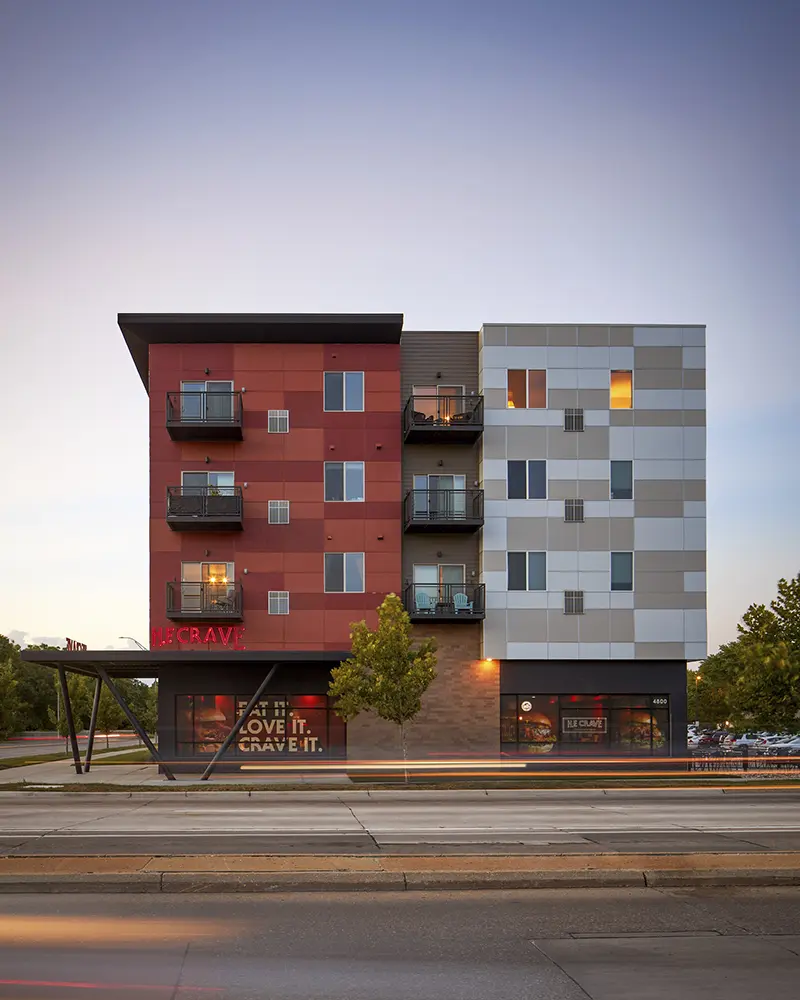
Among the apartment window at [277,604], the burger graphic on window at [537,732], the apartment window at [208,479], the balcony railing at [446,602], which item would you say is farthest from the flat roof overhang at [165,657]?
the burger graphic on window at [537,732]

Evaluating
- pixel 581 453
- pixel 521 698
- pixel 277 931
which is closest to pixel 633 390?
pixel 581 453

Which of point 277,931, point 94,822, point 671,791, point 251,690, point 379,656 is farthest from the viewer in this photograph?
point 251,690

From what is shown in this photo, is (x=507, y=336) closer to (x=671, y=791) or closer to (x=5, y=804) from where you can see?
(x=671, y=791)

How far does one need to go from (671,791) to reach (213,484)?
21232 millimetres

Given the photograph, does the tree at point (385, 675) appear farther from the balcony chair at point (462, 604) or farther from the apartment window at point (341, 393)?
the apartment window at point (341, 393)

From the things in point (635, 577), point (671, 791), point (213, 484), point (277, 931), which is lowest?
point (671, 791)

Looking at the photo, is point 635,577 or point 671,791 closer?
point 671,791

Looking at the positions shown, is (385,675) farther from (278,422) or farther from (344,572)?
(278,422)

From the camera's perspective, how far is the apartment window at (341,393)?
4109 cm

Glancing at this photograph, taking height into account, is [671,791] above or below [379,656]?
below

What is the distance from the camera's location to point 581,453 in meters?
41.1

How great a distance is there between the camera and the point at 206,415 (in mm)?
39969

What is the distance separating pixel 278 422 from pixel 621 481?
1439 centimetres

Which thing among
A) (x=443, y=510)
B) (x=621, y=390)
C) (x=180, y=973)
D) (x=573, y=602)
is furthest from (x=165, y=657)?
(x=180, y=973)
